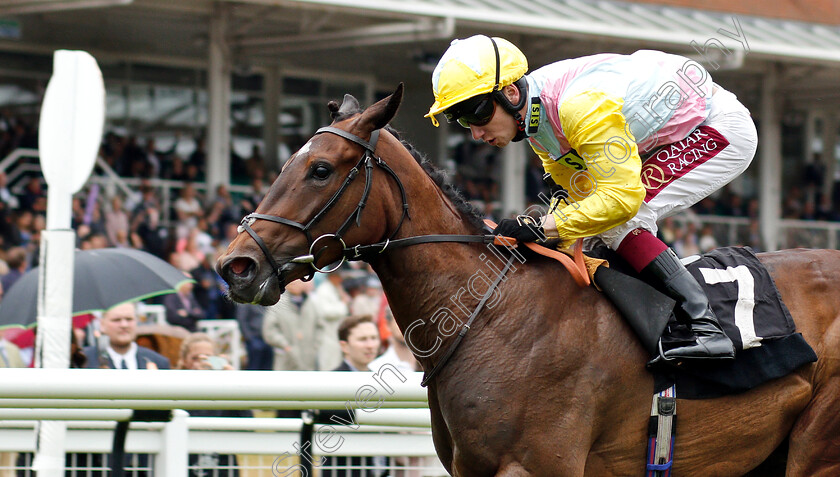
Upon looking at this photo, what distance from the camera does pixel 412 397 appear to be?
3.86 m

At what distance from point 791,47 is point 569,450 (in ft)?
40.9

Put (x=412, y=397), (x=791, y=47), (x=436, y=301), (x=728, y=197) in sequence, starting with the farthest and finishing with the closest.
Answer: (x=728, y=197)
(x=791, y=47)
(x=412, y=397)
(x=436, y=301)

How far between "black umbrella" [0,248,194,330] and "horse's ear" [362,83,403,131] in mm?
2756

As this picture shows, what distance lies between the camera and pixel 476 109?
314 cm

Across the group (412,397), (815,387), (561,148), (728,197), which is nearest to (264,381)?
(412,397)

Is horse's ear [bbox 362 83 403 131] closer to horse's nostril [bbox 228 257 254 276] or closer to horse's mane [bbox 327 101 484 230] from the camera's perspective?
horse's mane [bbox 327 101 484 230]

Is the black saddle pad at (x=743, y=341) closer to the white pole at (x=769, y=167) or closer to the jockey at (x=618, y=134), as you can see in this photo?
the jockey at (x=618, y=134)

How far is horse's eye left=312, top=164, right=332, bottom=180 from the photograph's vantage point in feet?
9.94

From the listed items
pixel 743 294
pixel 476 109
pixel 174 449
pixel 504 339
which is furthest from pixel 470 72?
pixel 174 449

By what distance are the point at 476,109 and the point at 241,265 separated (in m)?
0.89

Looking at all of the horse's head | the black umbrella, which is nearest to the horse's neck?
the horse's head

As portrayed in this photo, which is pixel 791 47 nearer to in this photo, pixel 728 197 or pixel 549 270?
pixel 728 197

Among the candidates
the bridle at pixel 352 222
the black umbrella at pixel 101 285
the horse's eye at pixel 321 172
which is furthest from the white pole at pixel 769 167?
the horse's eye at pixel 321 172

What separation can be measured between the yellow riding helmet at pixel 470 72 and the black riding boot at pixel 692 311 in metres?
0.78
